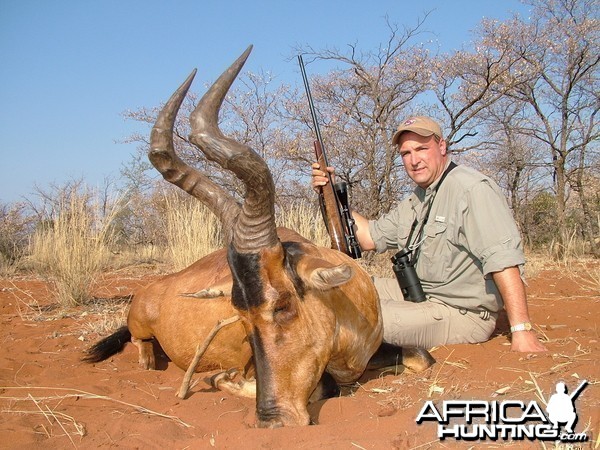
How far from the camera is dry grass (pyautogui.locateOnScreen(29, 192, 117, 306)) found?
7.88 m

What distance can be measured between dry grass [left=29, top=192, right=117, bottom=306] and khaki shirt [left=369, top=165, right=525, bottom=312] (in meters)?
4.80

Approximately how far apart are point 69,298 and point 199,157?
1111cm

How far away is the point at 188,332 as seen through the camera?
4.96m

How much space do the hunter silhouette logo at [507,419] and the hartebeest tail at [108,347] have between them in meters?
3.41

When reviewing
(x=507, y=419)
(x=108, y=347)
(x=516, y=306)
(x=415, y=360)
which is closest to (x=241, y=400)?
(x=415, y=360)

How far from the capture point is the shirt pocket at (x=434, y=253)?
4891mm

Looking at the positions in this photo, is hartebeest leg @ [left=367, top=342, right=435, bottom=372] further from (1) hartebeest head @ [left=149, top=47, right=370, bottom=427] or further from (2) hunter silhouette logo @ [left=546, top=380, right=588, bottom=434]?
(2) hunter silhouette logo @ [left=546, top=380, right=588, bottom=434]

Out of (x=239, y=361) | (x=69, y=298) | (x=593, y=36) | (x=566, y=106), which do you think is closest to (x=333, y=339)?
(x=239, y=361)

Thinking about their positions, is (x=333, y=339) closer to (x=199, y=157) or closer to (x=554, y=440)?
(x=554, y=440)

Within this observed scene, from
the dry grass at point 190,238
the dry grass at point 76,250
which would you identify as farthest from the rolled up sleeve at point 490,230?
the dry grass at point 190,238

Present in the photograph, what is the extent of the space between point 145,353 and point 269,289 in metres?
2.67

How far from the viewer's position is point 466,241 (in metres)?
4.72

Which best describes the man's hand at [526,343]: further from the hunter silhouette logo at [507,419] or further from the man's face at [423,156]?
the man's face at [423,156]

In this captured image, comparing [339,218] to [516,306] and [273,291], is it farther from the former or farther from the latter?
[273,291]
